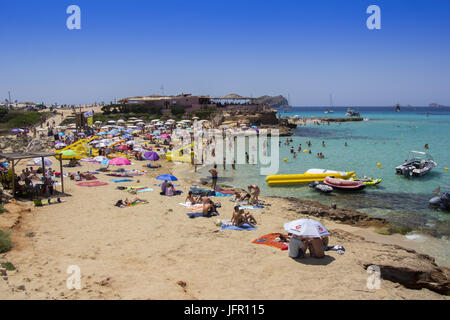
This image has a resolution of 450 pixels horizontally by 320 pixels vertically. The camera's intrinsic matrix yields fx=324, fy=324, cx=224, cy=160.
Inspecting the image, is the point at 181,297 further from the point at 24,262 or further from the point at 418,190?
the point at 418,190

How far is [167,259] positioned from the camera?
23.6ft

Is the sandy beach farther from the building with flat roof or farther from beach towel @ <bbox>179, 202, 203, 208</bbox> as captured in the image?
the building with flat roof

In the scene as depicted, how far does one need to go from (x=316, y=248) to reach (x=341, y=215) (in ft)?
17.6

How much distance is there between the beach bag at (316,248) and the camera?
7.59m

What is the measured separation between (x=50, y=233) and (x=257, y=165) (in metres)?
18.0

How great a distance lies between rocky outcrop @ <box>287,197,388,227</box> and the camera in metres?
12.0

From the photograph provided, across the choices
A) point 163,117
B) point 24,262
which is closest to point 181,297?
point 24,262

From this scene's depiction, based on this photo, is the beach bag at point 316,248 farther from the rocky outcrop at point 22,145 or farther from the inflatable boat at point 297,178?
the rocky outcrop at point 22,145

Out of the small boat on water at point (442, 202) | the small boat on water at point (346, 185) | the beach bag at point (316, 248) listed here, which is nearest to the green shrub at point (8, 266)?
the beach bag at point (316, 248)

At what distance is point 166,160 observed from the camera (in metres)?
24.8

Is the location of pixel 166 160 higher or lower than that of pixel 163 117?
lower

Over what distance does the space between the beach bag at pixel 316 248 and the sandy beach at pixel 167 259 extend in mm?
151

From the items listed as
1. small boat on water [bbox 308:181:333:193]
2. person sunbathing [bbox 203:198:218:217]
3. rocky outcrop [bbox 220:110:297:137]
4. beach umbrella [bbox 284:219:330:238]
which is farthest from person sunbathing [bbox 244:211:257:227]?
rocky outcrop [bbox 220:110:297:137]
